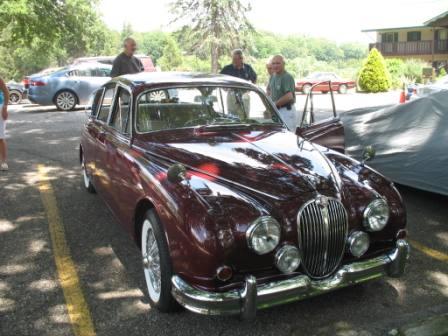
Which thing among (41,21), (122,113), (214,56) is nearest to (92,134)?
(122,113)

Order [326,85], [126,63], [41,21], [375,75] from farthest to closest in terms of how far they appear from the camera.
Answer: [326,85] → [375,75] → [41,21] → [126,63]

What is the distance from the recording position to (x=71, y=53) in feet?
210

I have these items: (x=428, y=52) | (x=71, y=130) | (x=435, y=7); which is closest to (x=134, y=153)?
(x=71, y=130)

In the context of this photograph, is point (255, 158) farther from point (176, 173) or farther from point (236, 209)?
point (236, 209)

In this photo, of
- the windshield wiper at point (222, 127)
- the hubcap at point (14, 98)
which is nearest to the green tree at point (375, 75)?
the hubcap at point (14, 98)

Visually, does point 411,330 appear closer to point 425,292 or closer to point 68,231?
point 425,292

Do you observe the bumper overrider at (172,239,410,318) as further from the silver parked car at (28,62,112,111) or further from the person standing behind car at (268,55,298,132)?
the silver parked car at (28,62,112,111)

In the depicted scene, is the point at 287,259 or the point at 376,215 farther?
the point at 376,215

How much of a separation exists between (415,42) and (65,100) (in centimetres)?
3366

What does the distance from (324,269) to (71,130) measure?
968 centimetres

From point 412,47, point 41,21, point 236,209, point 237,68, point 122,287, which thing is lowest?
point 122,287

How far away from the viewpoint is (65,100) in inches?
632

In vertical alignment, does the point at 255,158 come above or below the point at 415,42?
below

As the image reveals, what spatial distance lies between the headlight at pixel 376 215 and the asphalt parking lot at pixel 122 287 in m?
0.62
